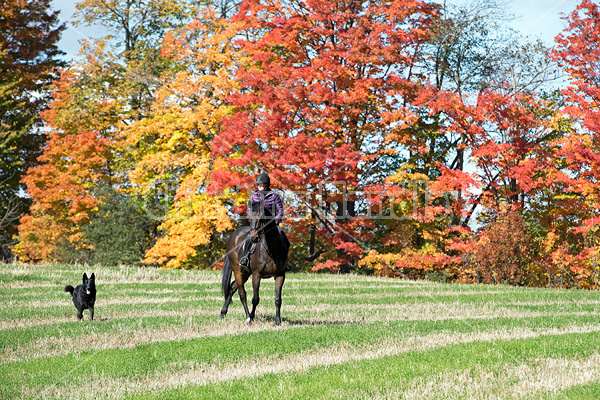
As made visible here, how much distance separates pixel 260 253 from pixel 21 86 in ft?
110

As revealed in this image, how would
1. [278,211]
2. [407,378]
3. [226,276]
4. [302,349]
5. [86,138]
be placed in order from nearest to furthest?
[407,378] < [302,349] < [278,211] < [226,276] < [86,138]

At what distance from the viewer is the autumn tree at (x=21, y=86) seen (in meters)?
38.1

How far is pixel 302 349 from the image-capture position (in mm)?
9477

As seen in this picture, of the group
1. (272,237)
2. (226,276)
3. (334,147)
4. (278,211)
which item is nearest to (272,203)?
(278,211)

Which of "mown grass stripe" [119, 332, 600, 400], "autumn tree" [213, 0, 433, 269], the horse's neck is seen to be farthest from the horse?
"autumn tree" [213, 0, 433, 269]

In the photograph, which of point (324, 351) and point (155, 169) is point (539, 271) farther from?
point (324, 351)

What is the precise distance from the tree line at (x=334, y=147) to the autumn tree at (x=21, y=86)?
137 centimetres

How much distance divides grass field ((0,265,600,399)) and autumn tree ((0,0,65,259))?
23482 mm

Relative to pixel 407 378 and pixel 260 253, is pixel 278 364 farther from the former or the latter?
pixel 260 253

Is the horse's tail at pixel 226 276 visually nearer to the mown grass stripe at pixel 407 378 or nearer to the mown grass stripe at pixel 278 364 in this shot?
the mown grass stripe at pixel 278 364

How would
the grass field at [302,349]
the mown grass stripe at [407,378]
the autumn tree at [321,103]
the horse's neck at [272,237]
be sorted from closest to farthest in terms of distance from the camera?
the mown grass stripe at [407,378]
the grass field at [302,349]
the horse's neck at [272,237]
the autumn tree at [321,103]

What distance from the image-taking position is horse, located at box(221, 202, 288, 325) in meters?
11.4

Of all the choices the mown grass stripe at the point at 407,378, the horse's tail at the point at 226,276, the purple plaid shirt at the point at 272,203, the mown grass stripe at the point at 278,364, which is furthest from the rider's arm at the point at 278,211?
the mown grass stripe at the point at 407,378

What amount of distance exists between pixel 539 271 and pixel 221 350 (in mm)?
22581
